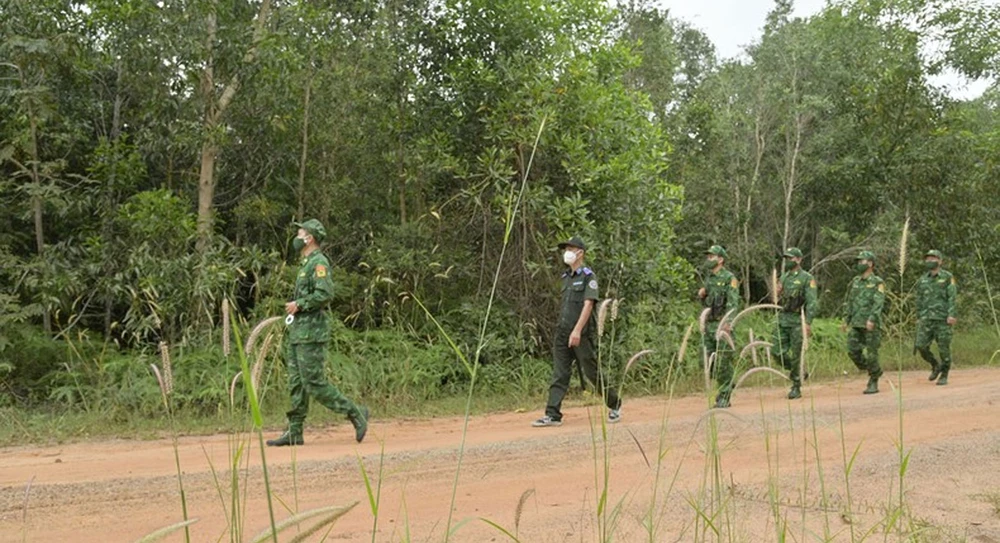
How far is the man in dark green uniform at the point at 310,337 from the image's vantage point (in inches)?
304

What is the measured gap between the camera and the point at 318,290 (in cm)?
771

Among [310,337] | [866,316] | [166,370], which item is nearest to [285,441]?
[310,337]

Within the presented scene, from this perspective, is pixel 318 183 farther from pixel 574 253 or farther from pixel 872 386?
pixel 872 386

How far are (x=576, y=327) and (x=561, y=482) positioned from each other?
9.12 feet

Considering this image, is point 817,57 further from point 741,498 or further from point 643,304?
point 741,498

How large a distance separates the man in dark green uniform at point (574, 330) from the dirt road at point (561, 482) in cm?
29

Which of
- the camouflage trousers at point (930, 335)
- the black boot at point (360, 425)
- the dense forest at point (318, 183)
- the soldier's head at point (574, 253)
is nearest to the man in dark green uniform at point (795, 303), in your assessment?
the dense forest at point (318, 183)

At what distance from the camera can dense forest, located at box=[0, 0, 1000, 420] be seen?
10766 millimetres

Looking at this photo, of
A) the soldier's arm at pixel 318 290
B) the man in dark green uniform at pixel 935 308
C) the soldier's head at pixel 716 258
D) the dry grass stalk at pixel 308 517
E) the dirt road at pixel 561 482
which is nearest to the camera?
the dry grass stalk at pixel 308 517

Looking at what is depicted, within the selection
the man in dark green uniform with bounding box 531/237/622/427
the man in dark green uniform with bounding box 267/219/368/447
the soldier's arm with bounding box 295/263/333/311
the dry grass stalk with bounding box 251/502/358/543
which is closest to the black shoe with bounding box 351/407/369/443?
the man in dark green uniform with bounding box 267/219/368/447

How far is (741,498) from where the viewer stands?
17.6ft

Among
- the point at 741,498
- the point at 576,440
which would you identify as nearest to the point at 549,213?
the point at 576,440

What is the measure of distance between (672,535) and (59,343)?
9013 mm

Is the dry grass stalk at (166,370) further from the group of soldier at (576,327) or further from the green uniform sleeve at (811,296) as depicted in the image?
the green uniform sleeve at (811,296)
